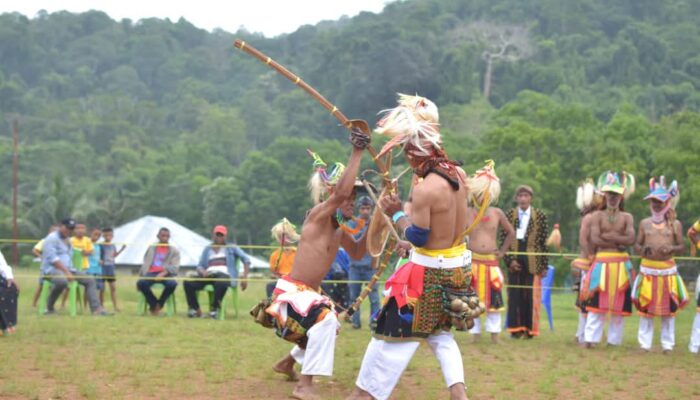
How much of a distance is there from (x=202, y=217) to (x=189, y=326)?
49.0 meters

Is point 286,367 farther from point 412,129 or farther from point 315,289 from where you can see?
point 412,129

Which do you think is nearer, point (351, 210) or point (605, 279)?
point (351, 210)

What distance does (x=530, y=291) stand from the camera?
14117 mm

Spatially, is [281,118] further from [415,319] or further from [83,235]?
[415,319]

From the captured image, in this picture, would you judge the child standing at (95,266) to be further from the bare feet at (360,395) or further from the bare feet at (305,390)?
the bare feet at (360,395)

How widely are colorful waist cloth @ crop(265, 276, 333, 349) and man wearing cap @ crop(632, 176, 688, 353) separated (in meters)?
5.05

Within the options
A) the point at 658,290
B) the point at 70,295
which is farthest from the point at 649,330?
the point at 70,295

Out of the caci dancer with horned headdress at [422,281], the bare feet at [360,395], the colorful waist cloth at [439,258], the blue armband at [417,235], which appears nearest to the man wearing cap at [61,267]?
the bare feet at [360,395]

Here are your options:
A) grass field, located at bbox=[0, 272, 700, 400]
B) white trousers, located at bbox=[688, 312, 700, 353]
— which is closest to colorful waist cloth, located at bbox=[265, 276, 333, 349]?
grass field, located at bbox=[0, 272, 700, 400]

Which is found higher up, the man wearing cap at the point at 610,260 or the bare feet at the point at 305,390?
the man wearing cap at the point at 610,260

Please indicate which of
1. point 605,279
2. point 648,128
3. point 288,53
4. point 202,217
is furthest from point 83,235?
point 288,53

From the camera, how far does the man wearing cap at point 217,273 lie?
16984mm

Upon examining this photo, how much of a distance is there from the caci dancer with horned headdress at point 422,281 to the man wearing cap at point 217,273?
29.9ft

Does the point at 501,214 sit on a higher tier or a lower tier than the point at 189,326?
higher
